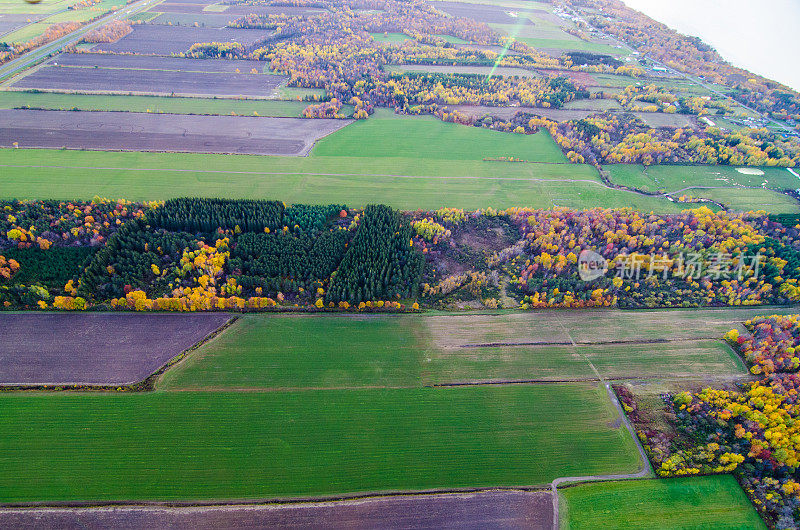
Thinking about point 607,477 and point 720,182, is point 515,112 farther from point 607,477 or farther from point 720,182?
point 607,477

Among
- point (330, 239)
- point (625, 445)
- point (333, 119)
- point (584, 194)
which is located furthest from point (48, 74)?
point (625, 445)

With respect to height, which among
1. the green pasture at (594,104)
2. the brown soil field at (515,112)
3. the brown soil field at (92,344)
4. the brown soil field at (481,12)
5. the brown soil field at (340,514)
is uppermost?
the brown soil field at (481,12)

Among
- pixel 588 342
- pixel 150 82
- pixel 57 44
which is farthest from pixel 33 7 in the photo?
pixel 588 342

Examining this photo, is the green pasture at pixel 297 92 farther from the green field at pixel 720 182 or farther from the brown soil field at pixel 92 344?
the green field at pixel 720 182

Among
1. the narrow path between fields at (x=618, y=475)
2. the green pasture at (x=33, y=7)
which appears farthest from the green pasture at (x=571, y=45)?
the green pasture at (x=33, y=7)

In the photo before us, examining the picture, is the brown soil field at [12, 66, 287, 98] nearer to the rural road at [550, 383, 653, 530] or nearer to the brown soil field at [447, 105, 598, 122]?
the brown soil field at [447, 105, 598, 122]

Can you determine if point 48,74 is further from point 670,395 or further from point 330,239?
point 670,395
